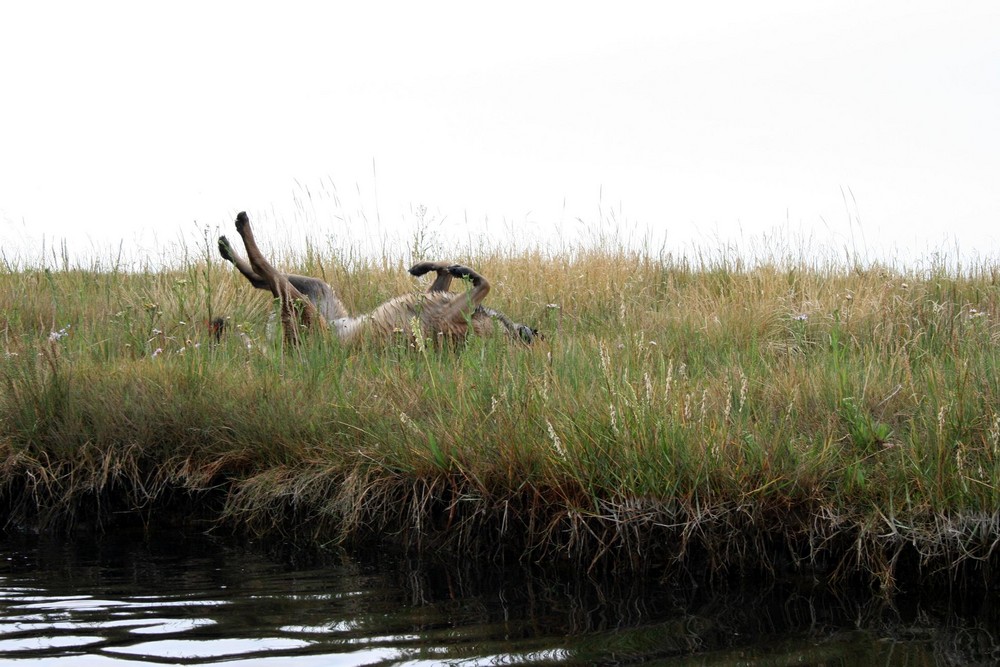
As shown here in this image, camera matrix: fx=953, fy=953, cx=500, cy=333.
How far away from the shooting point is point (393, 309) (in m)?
6.98

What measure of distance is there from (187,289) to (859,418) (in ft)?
19.6

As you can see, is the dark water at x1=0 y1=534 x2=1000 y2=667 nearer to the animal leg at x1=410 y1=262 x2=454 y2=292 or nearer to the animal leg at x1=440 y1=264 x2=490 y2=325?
the animal leg at x1=440 y1=264 x2=490 y2=325

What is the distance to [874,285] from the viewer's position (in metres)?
8.38

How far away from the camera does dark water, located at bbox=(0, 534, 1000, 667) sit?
2.91 m

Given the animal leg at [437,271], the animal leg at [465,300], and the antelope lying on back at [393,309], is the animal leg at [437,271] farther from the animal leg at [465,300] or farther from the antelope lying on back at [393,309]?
the animal leg at [465,300]

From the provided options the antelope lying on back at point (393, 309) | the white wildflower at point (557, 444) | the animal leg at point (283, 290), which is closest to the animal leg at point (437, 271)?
the antelope lying on back at point (393, 309)

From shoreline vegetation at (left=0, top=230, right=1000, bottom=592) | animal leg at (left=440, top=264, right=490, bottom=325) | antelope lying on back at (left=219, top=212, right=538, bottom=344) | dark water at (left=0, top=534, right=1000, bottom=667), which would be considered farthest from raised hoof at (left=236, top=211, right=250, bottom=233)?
dark water at (left=0, top=534, right=1000, bottom=667)

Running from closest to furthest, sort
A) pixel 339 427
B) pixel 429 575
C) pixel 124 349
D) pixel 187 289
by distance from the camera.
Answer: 1. pixel 429 575
2. pixel 339 427
3. pixel 124 349
4. pixel 187 289

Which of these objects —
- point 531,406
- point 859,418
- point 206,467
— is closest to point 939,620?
point 859,418

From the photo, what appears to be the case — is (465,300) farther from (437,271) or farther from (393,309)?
(393,309)

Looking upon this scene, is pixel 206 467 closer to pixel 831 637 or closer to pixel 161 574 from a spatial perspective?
pixel 161 574

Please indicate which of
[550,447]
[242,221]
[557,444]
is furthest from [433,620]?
[242,221]

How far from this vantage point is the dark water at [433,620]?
2.91 metres

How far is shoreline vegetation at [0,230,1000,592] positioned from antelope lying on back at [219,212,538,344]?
0.32 metres
